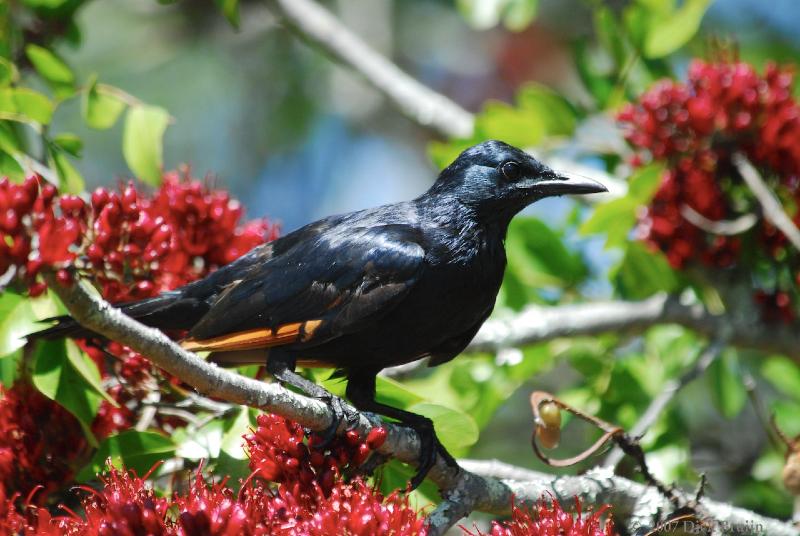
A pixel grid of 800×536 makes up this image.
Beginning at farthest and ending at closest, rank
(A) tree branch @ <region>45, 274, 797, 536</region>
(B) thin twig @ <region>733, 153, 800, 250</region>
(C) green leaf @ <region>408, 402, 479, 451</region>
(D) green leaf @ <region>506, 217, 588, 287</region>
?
(D) green leaf @ <region>506, 217, 588, 287</region>, (B) thin twig @ <region>733, 153, 800, 250</region>, (C) green leaf @ <region>408, 402, 479, 451</region>, (A) tree branch @ <region>45, 274, 797, 536</region>

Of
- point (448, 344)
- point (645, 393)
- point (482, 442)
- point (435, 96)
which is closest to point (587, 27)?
point (435, 96)

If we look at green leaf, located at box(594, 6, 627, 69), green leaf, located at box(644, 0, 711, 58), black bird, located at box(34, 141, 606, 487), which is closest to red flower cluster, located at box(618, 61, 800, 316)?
green leaf, located at box(644, 0, 711, 58)

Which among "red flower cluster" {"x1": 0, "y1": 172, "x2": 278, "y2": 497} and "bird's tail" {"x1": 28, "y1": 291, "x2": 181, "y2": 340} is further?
"bird's tail" {"x1": 28, "y1": 291, "x2": 181, "y2": 340}

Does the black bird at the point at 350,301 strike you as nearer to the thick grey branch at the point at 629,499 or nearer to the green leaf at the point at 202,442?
the green leaf at the point at 202,442

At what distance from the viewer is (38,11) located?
4.20 metres

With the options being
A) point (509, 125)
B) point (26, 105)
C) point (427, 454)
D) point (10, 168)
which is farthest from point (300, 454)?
point (509, 125)

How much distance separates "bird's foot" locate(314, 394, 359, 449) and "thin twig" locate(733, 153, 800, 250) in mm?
1966

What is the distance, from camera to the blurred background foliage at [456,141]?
3742mm

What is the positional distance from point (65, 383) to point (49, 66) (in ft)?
4.39

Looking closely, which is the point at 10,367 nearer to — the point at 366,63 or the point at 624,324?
the point at 624,324

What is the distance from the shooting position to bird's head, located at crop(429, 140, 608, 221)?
146 inches

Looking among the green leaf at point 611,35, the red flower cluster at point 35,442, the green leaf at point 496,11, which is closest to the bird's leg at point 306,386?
the red flower cluster at point 35,442

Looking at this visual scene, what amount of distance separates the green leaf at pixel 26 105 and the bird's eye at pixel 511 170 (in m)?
1.57

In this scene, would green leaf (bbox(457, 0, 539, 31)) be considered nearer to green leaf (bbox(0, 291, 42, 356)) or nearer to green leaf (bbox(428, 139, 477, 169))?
green leaf (bbox(428, 139, 477, 169))
